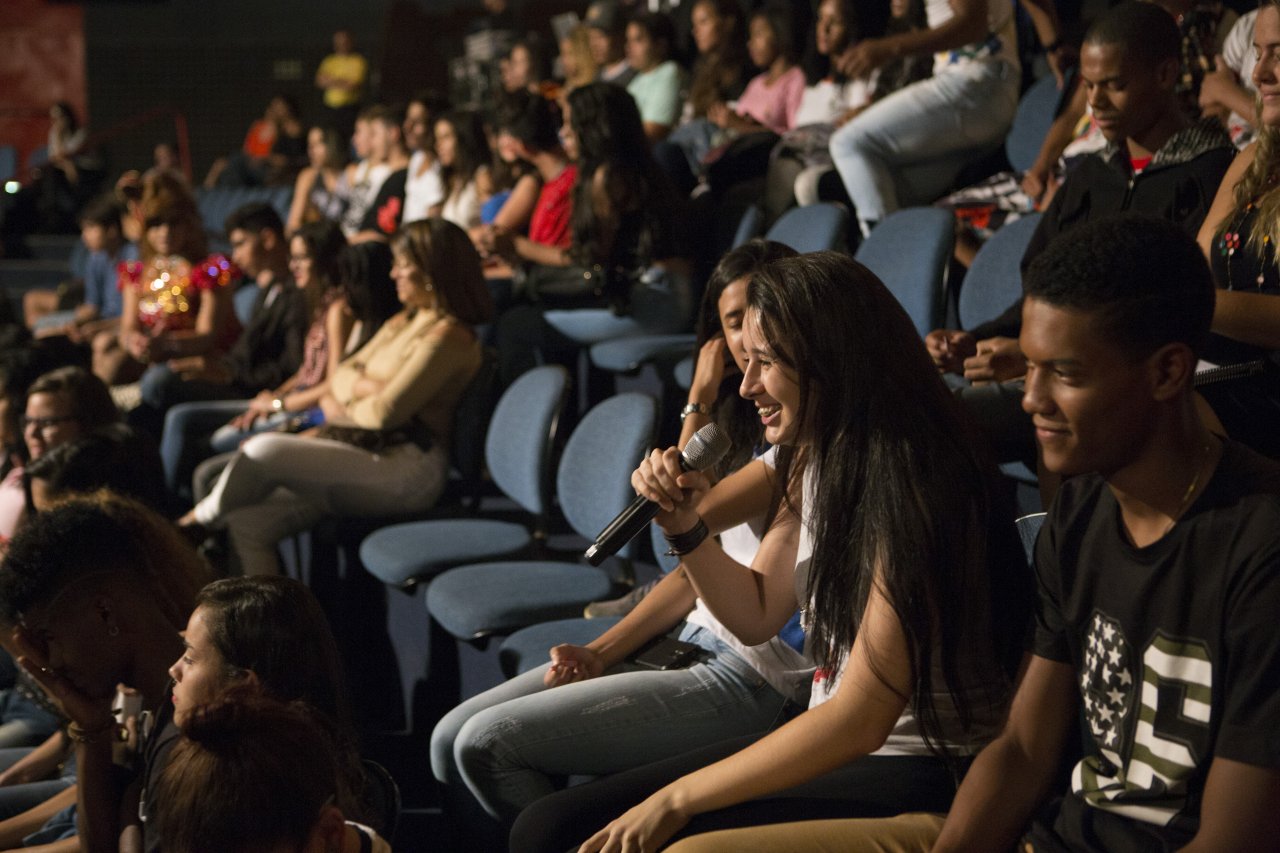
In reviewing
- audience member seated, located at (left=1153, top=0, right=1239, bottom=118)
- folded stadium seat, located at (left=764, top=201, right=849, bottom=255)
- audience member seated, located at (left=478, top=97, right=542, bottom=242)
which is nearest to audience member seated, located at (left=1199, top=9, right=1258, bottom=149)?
audience member seated, located at (left=1153, top=0, right=1239, bottom=118)

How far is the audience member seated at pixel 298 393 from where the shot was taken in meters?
4.46

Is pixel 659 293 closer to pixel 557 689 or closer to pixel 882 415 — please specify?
pixel 557 689

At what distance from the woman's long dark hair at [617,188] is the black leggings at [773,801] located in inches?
106

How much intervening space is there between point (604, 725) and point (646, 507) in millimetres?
446

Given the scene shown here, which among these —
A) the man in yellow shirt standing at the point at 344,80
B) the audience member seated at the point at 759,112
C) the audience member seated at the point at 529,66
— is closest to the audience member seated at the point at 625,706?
the audience member seated at the point at 759,112

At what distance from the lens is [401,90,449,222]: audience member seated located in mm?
5856

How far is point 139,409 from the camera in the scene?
4.98 meters

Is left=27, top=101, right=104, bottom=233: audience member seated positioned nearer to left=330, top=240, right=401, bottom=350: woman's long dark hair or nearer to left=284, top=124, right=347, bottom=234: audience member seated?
left=284, top=124, right=347, bottom=234: audience member seated

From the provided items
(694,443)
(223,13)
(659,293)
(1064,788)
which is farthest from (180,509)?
(223,13)

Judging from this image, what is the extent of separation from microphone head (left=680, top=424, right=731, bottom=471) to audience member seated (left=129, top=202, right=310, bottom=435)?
3.43m

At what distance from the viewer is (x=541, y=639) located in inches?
99.6

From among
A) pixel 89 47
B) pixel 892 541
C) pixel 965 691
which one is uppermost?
pixel 89 47

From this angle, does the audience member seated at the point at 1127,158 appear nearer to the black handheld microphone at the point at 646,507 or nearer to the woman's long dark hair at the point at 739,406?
the woman's long dark hair at the point at 739,406

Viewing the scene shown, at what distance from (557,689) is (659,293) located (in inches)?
91.4
